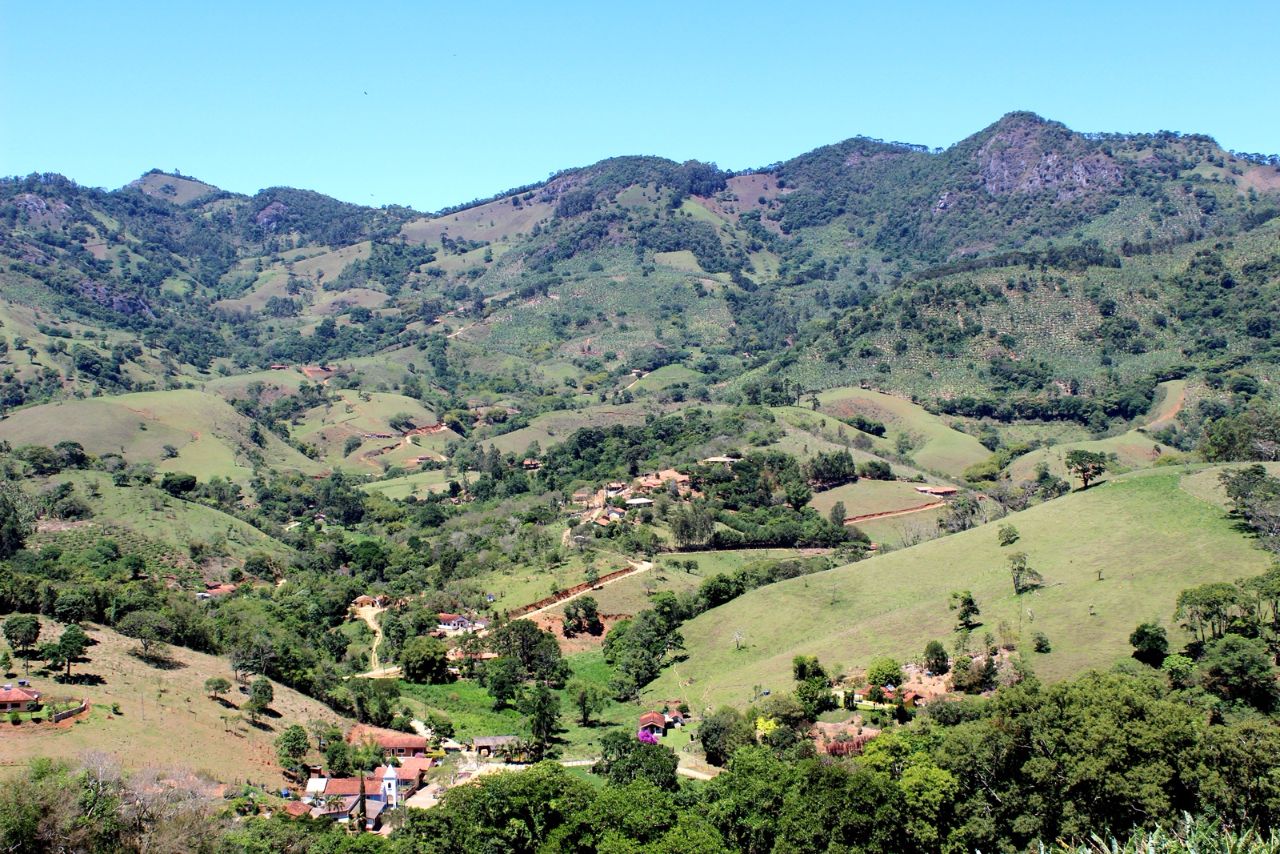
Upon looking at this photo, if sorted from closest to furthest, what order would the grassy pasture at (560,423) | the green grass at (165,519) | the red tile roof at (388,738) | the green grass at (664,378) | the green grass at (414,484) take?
the red tile roof at (388,738) < the green grass at (165,519) < the green grass at (414,484) < the grassy pasture at (560,423) < the green grass at (664,378)

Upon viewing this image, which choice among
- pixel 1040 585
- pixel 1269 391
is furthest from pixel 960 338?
pixel 1040 585

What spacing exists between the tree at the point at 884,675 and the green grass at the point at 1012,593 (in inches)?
142

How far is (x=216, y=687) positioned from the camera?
53594 millimetres

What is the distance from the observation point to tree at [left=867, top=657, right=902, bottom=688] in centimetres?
5284

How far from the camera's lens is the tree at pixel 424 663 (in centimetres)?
6669

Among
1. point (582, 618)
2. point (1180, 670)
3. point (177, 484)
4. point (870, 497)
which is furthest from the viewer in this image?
point (177, 484)

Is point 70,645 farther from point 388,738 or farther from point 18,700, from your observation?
point 388,738

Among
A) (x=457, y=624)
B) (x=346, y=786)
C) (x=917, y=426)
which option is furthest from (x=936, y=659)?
(x=917, y=426)

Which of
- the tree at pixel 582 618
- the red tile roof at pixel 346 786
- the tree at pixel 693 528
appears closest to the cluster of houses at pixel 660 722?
the red tile roof at pixel 346 786

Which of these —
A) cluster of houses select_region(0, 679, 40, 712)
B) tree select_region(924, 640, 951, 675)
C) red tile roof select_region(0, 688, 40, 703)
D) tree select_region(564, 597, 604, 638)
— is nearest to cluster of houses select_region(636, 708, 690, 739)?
tree select_region(924, 640, 951, 675)

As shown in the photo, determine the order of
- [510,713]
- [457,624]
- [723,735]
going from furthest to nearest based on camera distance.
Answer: [457,624] < [510,713] < [723,735]

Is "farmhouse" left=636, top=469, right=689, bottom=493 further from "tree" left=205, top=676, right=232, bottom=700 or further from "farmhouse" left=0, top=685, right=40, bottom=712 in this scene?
"farmhouse" left=0, top=685, right=40, bottom=712

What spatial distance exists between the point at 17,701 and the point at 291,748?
37.4ft

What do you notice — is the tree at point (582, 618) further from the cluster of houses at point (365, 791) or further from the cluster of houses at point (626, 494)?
the cluster of houses at point (365, 791)
